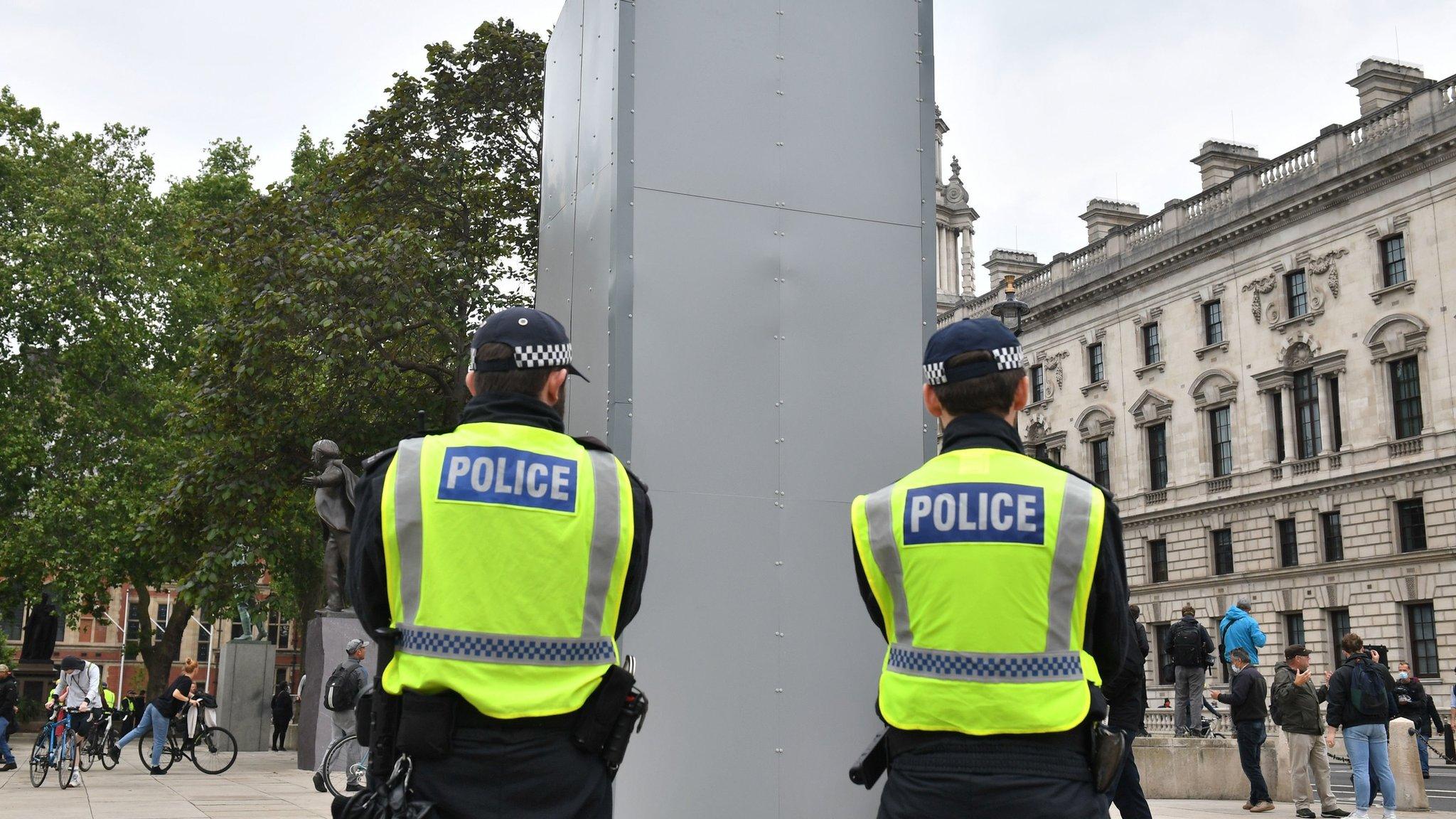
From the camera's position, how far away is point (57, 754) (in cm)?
1856

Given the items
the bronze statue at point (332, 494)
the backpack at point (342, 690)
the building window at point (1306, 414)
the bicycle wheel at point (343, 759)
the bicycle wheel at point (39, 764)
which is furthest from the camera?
the building window at point (1306, 414)

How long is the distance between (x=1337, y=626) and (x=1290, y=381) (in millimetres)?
7452

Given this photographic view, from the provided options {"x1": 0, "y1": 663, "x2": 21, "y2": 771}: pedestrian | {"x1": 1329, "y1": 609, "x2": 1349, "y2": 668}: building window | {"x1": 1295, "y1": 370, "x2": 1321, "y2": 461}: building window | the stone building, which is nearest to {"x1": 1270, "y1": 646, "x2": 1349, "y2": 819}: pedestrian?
{"x1": 0, "y1": 663, "x2": 21, "y2": 771}: pedestrian

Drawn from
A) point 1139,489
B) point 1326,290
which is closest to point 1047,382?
point 1139,489

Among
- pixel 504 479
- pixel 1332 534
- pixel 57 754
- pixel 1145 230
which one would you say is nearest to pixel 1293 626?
pixel 1332 534

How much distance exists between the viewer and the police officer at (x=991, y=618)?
10.3 ft

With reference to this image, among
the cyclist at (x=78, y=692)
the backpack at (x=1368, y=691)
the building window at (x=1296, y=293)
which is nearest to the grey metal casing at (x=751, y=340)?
the backpack at (x=1368, y=691)

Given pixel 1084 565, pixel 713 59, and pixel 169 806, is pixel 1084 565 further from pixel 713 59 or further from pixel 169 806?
pixel 169 806

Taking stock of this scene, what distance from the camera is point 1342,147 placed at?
133ft

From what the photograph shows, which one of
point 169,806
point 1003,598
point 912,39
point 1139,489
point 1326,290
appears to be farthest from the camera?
point 1139,489

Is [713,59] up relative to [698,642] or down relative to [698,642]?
up

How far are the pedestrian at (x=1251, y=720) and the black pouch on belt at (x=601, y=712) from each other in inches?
468

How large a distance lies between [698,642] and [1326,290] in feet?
128

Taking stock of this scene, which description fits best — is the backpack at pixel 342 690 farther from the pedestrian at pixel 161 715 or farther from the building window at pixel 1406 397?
the building window at pixel 1406 397
